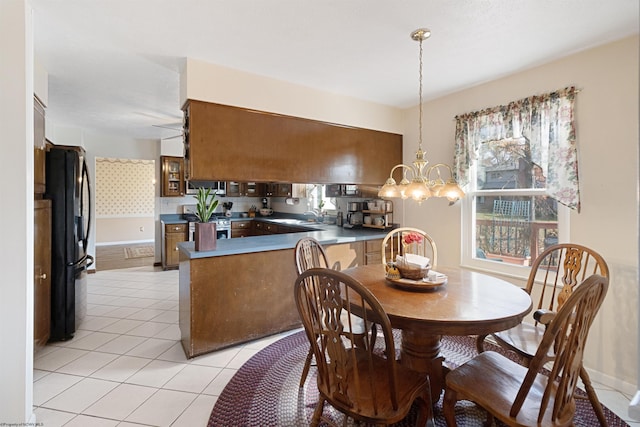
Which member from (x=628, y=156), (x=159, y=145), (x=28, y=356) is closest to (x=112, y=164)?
(x=159, y=145)

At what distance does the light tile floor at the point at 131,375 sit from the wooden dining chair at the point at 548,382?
3.76 feet

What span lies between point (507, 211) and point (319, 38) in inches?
89.7

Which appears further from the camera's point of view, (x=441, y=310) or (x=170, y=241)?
(x=170, y=241)

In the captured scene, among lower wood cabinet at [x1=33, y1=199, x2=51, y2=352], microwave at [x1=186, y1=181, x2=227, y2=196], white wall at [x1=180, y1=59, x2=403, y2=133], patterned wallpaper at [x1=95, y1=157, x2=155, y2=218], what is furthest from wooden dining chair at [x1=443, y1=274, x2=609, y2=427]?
patterned wallpaper at [x1=95, y1=157, x2=155, y2=218]

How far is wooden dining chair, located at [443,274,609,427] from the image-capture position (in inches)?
45.4

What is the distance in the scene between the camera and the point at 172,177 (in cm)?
582

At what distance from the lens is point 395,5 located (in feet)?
5.98

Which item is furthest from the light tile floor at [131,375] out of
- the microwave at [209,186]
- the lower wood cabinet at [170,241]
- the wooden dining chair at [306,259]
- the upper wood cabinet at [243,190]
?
the upper wood cabinet at [243,190]

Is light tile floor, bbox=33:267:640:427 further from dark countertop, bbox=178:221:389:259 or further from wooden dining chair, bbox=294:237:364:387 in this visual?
dark countertop, bbox=178:221:389:259

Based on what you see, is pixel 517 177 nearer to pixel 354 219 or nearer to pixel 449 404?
pixel 354 219

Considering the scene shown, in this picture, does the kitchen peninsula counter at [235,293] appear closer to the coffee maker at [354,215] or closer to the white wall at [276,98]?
the coffee maker at [354,215]

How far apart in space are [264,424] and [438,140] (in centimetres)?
313

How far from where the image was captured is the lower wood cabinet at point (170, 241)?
5.40 m
